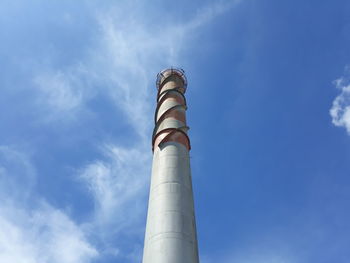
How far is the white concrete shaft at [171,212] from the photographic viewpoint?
14.0 m

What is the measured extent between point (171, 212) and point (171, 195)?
1070mm

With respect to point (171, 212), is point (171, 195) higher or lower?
higher

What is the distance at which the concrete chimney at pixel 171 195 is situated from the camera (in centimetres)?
1415

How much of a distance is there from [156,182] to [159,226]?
2.99 metres

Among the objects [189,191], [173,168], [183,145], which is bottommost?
[189,191]

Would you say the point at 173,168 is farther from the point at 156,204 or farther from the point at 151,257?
the point at 151,257

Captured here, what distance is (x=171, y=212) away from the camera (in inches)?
606

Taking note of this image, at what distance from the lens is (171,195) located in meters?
16.2

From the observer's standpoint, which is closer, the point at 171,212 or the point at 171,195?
the point at 171,212

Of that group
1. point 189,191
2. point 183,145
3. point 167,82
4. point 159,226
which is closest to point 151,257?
point 159,226

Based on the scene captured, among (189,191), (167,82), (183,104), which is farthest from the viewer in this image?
(167,82)

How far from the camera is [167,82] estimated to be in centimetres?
2672

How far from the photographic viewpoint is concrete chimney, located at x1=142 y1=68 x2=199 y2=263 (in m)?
14.1

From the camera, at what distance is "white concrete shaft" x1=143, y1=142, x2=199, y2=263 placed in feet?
46.0
